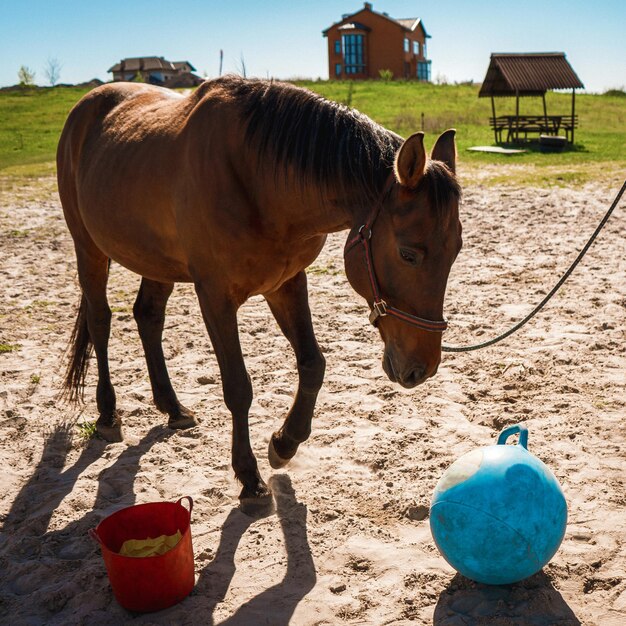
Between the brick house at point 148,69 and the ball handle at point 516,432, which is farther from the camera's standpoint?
the brick house at point 148,69

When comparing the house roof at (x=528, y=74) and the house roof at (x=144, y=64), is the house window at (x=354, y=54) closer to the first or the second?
the house roof at (x=144, y=64)

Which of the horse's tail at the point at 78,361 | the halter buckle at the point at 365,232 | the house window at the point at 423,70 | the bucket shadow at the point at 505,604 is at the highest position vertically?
the house window at the point at 423,70

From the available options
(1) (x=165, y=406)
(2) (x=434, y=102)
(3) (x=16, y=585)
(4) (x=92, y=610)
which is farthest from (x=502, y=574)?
(2) (x=434, y=102)

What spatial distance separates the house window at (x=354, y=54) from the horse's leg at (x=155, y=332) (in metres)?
53.1

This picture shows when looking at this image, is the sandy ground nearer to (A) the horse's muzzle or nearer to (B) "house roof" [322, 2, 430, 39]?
(A) the horse's muzzle

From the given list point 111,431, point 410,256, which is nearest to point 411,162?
point 410,256

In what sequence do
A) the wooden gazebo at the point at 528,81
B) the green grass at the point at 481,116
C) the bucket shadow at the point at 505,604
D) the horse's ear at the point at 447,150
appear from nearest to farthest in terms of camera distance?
the bucket shadow at the point at 505,604
the horse's ear at the point at 447,150
the green grass at the point at 481,116
the wooden gazebo at the point at 528,81

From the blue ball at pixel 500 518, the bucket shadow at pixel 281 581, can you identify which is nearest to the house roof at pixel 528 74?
the bucket shadow at pixel 281 581

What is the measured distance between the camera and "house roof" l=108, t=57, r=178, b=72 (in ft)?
190

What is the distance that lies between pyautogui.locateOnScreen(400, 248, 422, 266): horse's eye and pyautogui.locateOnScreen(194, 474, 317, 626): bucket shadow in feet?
4.48

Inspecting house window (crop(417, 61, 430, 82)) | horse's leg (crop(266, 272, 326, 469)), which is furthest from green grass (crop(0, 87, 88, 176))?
house window (crop(417, 61, 430, 82))

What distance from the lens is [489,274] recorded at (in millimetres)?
6922

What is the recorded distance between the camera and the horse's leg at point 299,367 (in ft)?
11.7

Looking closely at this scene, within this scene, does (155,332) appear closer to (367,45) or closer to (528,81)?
(528,81)
